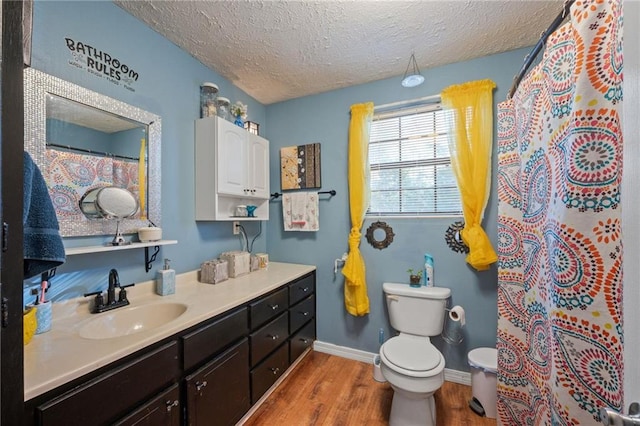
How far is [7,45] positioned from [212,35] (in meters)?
1.42

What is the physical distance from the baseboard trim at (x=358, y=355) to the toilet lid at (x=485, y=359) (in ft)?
1.00

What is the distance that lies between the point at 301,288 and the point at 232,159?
3.91ft

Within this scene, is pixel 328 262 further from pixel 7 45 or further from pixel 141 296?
pixel 7 45

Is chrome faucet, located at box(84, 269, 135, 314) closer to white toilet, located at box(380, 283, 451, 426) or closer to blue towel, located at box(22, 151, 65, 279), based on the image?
blue towel, located at box(22, 151, 65, 279)

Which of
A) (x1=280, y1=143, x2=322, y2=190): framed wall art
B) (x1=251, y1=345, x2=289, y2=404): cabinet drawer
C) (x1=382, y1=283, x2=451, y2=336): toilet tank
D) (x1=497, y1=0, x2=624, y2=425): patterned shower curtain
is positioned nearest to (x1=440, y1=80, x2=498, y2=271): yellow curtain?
(x1=382, y1=283, x2=451, y2=336): toilet tank

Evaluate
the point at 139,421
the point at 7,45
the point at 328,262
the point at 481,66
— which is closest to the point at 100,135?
the point at 7,45

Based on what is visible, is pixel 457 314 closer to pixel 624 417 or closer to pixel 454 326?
pixel 454 326

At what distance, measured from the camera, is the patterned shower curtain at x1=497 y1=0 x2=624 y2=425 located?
0.67 metres

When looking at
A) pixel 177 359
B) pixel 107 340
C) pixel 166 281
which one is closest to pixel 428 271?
pixel 177 359

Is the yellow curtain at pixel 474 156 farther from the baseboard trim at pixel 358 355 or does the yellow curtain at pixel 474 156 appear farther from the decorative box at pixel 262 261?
the decorative box at pixel 262 261

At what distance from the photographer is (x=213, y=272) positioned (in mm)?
1782

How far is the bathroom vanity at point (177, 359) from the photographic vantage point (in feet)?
2.59

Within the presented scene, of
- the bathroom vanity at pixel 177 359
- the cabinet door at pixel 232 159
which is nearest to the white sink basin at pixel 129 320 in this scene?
the bathroom vanity at pixel 177 359

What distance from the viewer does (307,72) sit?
2.06 m
